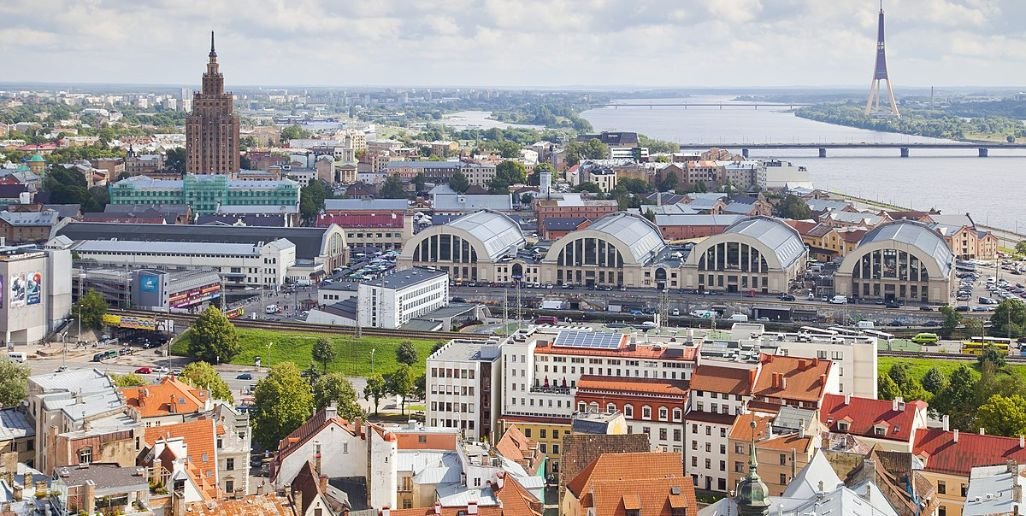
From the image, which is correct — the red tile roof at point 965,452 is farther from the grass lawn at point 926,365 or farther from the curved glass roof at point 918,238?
the curved glass roof at point 918,238

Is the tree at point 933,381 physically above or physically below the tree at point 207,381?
below

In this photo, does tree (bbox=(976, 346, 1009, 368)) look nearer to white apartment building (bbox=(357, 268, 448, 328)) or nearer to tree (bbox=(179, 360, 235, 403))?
white apartment building (bbox=(357, 268, 448, 328))

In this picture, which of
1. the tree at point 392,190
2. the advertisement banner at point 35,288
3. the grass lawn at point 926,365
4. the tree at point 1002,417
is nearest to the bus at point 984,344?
the grass lawn at point 926,365

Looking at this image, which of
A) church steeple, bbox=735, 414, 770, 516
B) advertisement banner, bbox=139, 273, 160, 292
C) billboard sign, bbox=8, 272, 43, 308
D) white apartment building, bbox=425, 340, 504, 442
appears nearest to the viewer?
church steeple, bbox=735, 414, 770, 516

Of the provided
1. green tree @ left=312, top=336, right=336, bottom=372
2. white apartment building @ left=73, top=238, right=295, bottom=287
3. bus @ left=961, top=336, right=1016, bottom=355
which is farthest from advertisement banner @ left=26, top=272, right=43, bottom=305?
bus @ left=961, top=336, right=1016, bottom=355

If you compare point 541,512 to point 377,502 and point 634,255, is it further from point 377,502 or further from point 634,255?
point 634,255

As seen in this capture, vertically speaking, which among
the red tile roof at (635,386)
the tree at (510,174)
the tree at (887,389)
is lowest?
the tree at (887,389)
